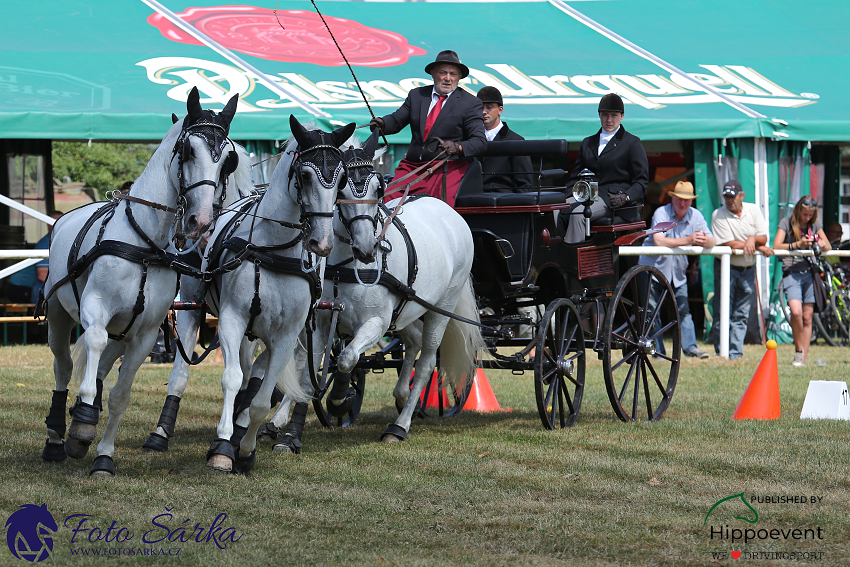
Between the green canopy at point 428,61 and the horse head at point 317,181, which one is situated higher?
the green canopy at point 428,61

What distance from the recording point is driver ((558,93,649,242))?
7.83 m

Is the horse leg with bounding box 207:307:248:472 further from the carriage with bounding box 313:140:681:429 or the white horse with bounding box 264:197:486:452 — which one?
the carriage with bounding box 313:140:681:429

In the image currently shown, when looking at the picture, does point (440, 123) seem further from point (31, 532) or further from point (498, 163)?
point (31, 532)

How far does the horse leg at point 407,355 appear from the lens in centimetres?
732

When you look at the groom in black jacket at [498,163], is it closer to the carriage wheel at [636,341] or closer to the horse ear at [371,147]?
the carriage wheel at [636,341]

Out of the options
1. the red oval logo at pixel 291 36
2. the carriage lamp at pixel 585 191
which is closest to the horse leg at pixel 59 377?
the carriage lamp at pixel 585 191

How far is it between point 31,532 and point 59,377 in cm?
198

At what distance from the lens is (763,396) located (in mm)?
7863

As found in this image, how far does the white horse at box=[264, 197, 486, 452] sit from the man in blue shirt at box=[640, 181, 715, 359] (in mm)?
5386

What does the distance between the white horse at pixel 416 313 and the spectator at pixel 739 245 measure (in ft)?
19.6

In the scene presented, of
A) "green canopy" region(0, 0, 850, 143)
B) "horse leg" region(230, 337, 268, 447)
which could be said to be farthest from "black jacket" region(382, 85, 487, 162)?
"green canopy" region(0, 0, 850, 143)

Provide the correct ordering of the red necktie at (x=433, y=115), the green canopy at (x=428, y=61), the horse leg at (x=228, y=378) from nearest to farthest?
the horse leg at (x=228, y=378), the red necktie at (x=433, y=115), the green canopy at (x=428, y=61)

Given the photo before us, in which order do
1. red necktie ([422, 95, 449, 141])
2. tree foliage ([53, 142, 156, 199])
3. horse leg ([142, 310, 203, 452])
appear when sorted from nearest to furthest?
horse leg ([142, 310, 203, 452])
red necktie ([422, 95, 449, 141])
tree foliage ([53, 142, 156, 199])

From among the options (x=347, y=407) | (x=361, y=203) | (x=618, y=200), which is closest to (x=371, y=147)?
(x=361, y=203)
